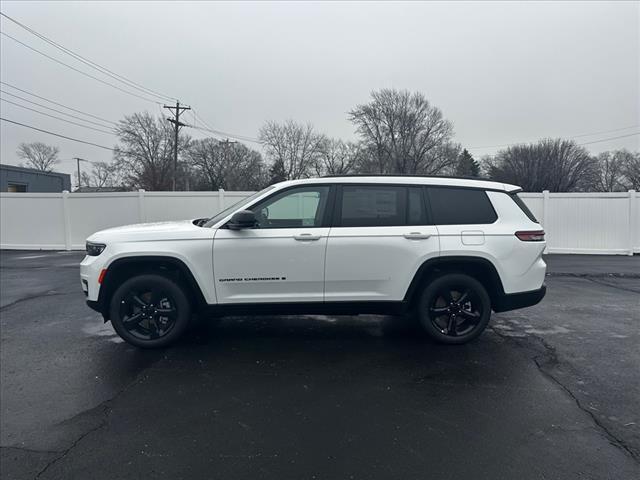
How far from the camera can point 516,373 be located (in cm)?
379

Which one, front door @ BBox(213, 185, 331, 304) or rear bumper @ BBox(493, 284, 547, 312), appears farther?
rear bumper @ BBox(493, 284, 547, 312)

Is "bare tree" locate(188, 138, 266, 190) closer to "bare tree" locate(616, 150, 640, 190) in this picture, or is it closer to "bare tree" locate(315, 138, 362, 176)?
"bare tree" locate(315, 138, 362, 176)

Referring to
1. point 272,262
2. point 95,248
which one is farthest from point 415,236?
point 95,248

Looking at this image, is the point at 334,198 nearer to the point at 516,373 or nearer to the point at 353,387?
the point at 353,387

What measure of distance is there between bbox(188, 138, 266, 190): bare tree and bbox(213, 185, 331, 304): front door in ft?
177

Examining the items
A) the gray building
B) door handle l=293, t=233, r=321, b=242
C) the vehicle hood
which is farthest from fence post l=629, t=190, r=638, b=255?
the gray building

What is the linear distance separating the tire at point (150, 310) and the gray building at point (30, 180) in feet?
113

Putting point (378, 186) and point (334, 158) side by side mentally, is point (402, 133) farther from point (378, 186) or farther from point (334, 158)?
point (378, 186)

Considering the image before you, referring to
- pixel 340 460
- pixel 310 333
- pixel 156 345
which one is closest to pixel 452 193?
pixel 310 333

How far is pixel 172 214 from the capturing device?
14.0 meters

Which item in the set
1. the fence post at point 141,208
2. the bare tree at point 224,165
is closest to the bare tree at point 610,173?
the bare tree at point 224,165

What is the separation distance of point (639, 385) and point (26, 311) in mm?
7907

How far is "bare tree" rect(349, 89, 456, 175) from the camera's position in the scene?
53.0 meters

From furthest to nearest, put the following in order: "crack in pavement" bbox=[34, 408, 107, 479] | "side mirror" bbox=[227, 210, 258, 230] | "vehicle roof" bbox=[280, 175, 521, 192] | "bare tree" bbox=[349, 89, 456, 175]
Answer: "bare tree" bbox=[349, 89, 456, 175] < "vehicle roof" bbox=[280, 175, 521, 192] < "side mirror" bbox=[227, 210, 258, 230] < "crack in pavement" bbox=[34, 408, 107, 479]
